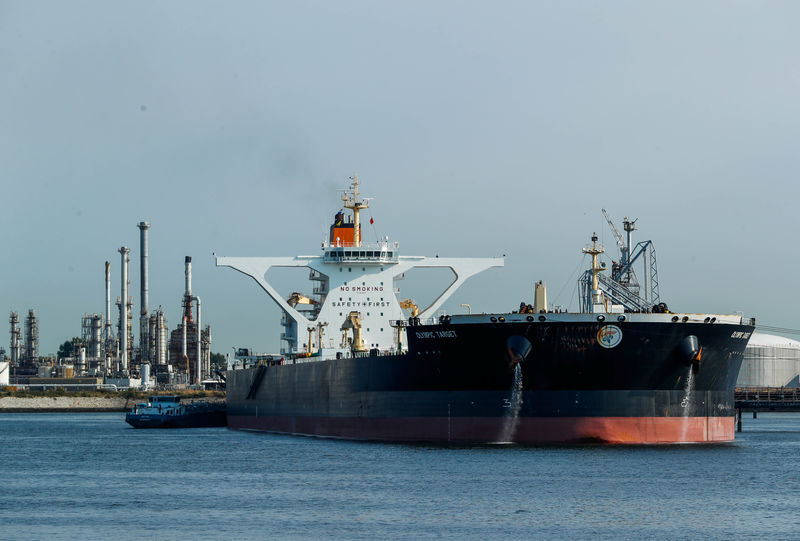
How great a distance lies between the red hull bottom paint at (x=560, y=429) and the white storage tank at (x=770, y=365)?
58.0 meters

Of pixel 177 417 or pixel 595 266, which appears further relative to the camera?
pixel 177 417

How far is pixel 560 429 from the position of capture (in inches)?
1380

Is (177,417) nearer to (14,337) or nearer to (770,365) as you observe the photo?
(770,365)

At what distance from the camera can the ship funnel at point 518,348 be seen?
34594 mm

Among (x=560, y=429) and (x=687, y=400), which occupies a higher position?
(x=687, y=400)

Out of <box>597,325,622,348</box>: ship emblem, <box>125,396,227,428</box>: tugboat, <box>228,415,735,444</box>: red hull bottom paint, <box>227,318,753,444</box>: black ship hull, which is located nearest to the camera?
<box>597,325,622,348</box>: ship emblem

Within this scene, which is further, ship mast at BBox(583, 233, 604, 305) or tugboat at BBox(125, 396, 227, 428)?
tugboat at BBox(125, 396, 227, 428)

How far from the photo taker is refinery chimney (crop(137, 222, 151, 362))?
11231cm

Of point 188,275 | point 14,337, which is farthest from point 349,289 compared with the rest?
point 14,337

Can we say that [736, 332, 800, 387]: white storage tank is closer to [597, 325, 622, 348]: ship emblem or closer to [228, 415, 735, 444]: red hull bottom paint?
[228, 415, 735, 444]: red hull bottom paint

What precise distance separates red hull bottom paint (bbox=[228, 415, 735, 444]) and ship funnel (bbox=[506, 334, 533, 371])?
6.09 feet

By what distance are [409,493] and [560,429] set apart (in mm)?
9007

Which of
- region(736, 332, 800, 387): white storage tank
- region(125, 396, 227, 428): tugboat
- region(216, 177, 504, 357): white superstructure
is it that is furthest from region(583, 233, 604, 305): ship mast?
region(736, 332, 800, 387): white storage tank

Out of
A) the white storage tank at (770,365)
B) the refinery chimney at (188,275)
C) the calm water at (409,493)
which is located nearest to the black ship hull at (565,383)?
the calm water at (409,493)
